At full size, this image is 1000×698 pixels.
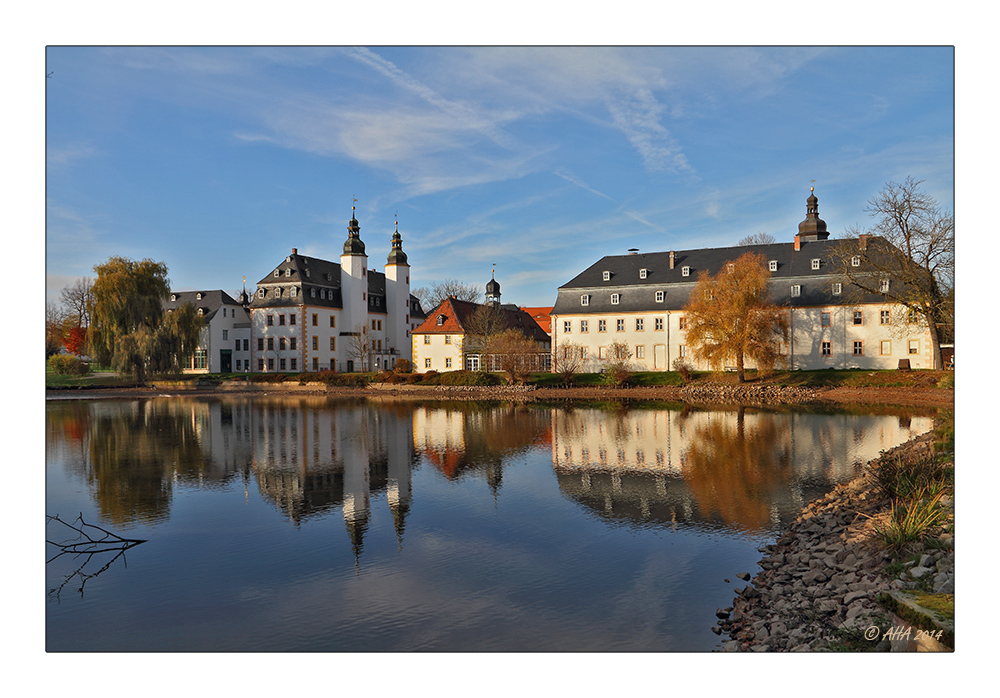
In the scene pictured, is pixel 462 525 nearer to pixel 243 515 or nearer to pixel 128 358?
pixel 243 515

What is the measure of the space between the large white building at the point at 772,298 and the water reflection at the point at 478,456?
1838cm

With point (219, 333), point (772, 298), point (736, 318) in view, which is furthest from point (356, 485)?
point (219, 333)

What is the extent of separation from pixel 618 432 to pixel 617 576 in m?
15.6

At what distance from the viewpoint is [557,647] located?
6.82 metres

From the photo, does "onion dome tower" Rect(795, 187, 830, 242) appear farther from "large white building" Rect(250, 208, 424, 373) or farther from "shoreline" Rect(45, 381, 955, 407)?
"large white building" Rect(250, 208, 424, 373)

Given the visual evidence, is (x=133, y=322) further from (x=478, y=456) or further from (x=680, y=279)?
(x=680, y=279)

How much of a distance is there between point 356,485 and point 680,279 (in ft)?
134

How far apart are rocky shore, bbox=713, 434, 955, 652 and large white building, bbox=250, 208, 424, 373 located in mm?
56767

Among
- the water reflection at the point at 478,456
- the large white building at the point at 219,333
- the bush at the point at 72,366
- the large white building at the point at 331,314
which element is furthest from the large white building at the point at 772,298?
the bush at the point at 72,366

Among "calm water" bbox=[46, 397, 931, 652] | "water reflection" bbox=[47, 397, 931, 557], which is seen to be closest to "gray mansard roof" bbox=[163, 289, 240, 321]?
"water reflection" bbox=[47, 397, 931, 557]

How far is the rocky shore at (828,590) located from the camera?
6480 millimetres

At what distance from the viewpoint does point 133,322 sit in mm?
48250

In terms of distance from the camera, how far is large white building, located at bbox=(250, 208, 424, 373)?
2498 inches

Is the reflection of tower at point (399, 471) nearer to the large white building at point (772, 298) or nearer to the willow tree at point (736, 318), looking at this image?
the willow tree at point (736, 318)
